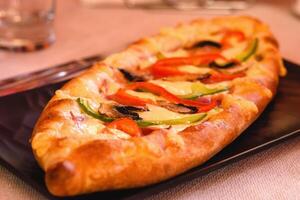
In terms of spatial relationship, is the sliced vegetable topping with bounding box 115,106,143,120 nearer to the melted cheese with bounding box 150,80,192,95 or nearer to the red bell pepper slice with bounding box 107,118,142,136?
the red bell pepper slice with bounding box 107,118,142,136

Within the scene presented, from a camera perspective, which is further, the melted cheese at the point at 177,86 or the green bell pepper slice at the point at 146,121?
the melted cheese at the point at 177,86

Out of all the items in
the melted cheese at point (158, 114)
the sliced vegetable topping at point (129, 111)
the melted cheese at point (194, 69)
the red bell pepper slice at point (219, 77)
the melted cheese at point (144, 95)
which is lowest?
the melted cheese at point (194, 69)

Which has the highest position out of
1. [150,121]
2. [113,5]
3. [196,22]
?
[150,121]

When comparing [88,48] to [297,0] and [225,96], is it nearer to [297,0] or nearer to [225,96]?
[225,96]

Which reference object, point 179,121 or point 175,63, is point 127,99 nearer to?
point 179,121

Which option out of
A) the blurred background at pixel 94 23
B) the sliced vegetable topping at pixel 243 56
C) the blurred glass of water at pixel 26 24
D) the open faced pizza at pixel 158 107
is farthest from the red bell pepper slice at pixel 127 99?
the blurred glass of water at pixel 26 24

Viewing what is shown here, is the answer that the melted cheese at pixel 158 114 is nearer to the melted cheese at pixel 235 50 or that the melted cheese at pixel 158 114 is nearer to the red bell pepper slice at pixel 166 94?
the red bell pepper slice at pixel 166 94

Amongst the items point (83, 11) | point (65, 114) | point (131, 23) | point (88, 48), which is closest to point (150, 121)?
point (65, 114)

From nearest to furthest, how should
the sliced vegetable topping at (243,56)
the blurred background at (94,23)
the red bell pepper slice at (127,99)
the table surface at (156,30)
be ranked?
the table surface at (156,30) < the red bell pepper slice at (127,99) < the sliced vegetable topping at (243,56) < the blurred background at (94,23)
